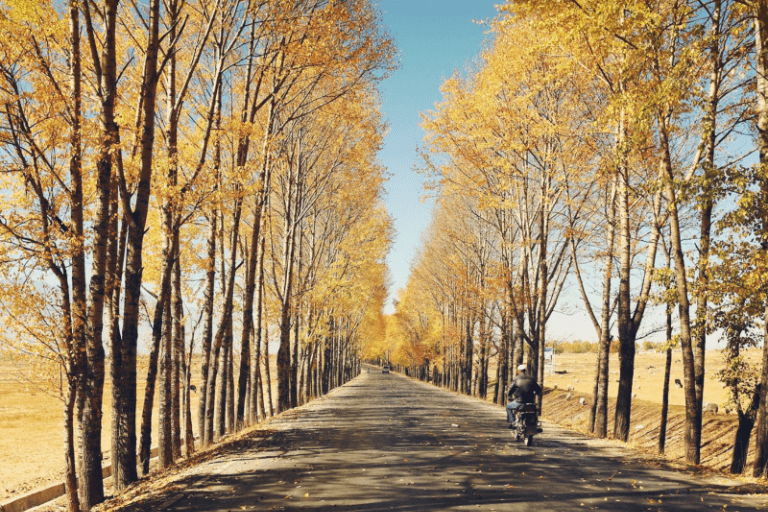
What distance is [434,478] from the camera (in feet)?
27.5

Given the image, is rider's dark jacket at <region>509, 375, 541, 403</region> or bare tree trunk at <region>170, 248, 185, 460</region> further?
bare tree trunk at <region>170, 248, 185, 460</region>

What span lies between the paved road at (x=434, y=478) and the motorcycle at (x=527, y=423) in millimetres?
354

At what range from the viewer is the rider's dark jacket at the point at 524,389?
1303 cm

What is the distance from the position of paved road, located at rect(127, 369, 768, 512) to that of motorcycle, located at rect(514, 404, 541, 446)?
354 millimetres

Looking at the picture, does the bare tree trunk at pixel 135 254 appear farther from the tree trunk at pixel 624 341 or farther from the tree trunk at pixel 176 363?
the tree trunk at pixel 624 341

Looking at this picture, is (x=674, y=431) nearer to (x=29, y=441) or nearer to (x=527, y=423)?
(x=527, y=423)

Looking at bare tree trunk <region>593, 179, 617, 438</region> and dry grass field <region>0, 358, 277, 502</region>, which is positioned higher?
bare tree trunk <region>593, 179, 617, 438</region>

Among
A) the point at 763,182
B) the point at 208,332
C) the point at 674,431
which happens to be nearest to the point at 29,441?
the point at 208,332

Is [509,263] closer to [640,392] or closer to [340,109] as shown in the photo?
[340,109]

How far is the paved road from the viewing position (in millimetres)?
6926

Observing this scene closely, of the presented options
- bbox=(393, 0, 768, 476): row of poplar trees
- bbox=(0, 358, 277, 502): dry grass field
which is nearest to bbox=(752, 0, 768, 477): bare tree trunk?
bbox=(393, 0, 768, 476): row of poplar trees

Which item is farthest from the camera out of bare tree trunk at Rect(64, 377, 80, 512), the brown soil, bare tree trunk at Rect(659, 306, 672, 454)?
the brown soil

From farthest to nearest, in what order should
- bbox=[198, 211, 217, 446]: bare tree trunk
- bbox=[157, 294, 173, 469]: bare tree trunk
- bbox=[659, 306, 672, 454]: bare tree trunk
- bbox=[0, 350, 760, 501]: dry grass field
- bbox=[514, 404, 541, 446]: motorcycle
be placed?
bbox=[0, 350, 760, 501]: dry grass field < bbox=[659, 306, 672, 454]: bare tree trunk < bbox=[198, 211, 217, 446]: bare tree trunk < bbox=[514, 404, 541, 446]: motorcycle < bbox=[157, 294, 173, 469]: bare tree trunk

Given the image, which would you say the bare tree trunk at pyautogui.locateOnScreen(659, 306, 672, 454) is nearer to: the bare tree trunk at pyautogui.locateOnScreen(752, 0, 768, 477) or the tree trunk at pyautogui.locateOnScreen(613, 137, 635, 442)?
the tree trunk at pyautogui.locateOnScreen(613, 137, 635, 442)
